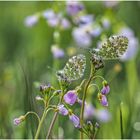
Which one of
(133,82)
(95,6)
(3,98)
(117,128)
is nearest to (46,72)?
(3,98)

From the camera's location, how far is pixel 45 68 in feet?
11.6

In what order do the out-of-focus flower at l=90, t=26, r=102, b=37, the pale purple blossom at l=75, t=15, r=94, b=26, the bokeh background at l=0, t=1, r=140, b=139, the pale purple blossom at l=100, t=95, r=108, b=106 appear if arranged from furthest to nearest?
the out-of-focus flower at l=90, t=26, r=102, b=37, the pale purple blossom at l=75, t=15, r=94, b=26, the bokeh background at l=0, t=1, r=140, b=139, the pale purple blossom at l=100, t=95, r=108, b=106

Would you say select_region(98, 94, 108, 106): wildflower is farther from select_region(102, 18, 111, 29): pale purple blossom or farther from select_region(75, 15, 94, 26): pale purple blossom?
select_region(102, 18, 111, 29): pale purple blossom

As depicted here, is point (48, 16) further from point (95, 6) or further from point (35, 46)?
point (95, 6)

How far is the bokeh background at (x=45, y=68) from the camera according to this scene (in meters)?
2.14

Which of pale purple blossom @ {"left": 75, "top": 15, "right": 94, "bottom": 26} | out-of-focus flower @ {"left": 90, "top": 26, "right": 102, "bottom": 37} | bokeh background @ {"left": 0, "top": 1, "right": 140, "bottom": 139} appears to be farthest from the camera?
out-of-focus flower @ {"left": 90, "top": 26, "right": 102, "bottom": 37}

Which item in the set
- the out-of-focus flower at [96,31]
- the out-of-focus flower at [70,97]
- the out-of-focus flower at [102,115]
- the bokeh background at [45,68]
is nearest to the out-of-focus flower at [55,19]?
the bokeh background at [45,68]

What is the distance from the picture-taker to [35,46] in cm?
439

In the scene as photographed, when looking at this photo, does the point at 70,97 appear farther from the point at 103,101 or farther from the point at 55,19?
the point at 55,19

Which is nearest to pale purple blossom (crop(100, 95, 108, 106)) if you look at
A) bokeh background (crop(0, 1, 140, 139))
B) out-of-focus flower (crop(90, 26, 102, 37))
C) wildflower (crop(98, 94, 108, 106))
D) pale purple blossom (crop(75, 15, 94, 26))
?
wildflower (crop(98, 94, 108, 106))

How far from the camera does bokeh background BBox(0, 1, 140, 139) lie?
2.14 m

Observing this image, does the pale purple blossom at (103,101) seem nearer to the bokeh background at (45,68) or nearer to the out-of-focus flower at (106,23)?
the bokeh background at (45,68)

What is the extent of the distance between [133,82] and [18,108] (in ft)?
1.91

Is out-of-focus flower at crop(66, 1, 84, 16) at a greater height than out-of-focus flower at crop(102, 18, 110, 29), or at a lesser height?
greater
